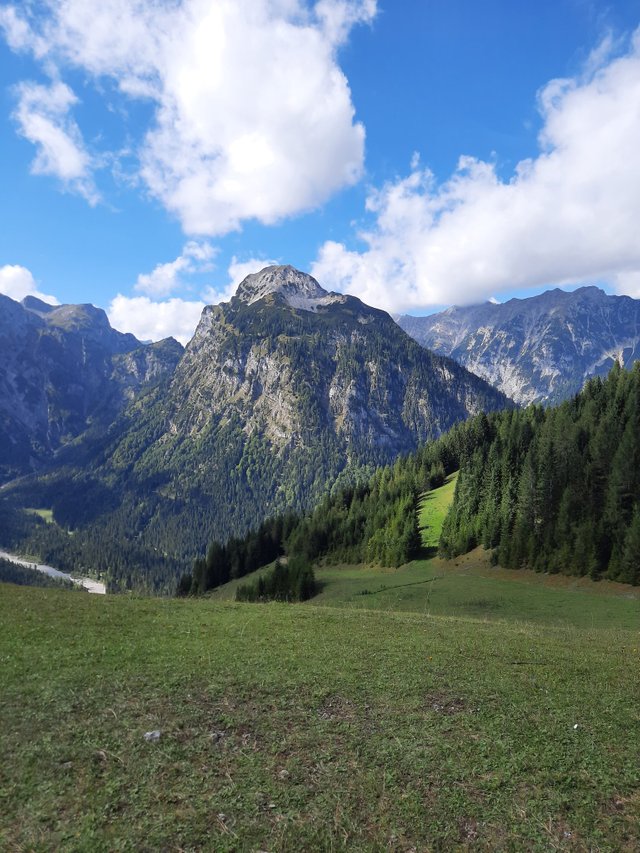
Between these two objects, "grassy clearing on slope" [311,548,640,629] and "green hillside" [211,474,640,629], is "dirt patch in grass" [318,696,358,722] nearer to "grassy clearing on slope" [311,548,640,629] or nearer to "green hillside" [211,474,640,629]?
"green hillside" [211,474,640,629]

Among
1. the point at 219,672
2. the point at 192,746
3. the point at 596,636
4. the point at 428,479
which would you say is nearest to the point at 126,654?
the point at 219,672

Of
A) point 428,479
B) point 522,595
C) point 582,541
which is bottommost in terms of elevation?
point 522,595

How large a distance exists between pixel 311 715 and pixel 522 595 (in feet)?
182

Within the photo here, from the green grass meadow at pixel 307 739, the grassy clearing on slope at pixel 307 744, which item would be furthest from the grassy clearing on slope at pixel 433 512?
the grassy clearing on slope at pixel 307 744

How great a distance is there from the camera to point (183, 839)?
34.5 ft

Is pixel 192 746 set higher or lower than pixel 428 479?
lower

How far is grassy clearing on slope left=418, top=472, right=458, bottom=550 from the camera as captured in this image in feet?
372

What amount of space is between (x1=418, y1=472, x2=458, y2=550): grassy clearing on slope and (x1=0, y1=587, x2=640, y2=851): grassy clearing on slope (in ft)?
291

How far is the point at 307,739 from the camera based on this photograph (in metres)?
14.9

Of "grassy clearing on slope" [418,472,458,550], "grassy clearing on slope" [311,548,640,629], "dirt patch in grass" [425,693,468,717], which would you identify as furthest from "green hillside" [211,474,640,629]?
"dirt patch in grass" [425,693,468,717]

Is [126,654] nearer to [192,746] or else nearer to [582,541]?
[192,746]

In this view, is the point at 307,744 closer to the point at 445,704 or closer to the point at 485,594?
the point at 445,704

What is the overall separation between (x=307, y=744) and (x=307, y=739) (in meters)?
0.29

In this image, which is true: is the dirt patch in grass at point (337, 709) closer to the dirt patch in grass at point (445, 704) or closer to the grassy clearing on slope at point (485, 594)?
the dirt patch in grass at point (445, 704)
